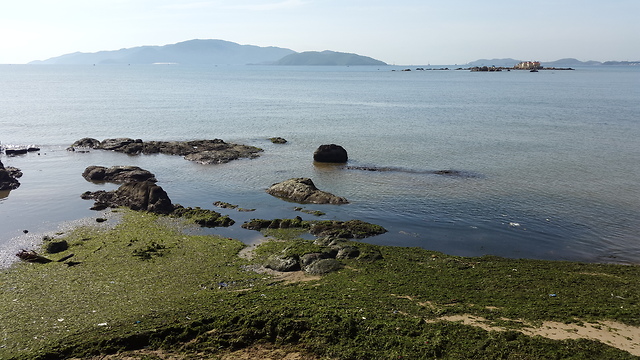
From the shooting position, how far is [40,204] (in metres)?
35.8

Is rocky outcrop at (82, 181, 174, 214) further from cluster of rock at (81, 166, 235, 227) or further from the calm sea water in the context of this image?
the calm sea water

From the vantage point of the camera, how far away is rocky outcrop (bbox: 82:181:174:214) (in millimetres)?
33406

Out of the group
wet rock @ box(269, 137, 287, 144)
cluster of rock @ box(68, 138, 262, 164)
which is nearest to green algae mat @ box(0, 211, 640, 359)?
cluster of rock @ box(68, 138, 262, 164)

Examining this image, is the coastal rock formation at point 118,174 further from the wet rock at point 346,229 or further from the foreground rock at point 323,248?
the wet rock at point 346,229

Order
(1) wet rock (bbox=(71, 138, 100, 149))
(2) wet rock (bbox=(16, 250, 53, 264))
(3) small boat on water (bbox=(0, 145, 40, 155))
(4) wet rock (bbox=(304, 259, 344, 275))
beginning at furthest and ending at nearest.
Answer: (1) wet rock (bbox=(71, 138, 100, 149)) < (3) small boat on water (bbox=(0, 145, 40, 155)) < (2) wet rock (bbox=(16, 250, 53, 264)) < (4) wet rock (bbox=(304, 259, 344, 275))

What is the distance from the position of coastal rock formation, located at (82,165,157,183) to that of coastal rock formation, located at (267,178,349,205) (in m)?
12.1

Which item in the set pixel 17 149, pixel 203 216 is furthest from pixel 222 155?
pixel 17 149

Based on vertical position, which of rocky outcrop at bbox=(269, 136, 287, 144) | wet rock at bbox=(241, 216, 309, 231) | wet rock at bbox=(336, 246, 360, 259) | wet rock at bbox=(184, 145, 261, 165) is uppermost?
rocky outcrop at bbox=(269, 136, 287, 144)

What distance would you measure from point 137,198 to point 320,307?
72.3 feet

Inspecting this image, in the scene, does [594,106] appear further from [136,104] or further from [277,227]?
[136,104]

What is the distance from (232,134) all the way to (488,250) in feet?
159

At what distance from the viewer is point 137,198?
34.6 meters

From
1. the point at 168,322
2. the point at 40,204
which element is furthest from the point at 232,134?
the point at 168,322

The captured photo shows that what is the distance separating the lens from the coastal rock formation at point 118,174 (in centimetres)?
4153
